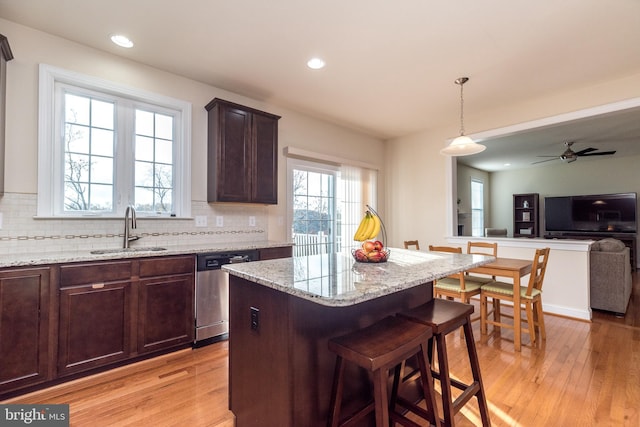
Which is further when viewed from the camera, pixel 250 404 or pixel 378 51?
pixel 378 51

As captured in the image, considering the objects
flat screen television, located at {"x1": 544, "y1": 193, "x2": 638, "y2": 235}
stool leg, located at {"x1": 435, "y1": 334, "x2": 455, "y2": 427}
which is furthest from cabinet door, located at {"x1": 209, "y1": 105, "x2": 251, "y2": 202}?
flat screen television, located at {"x1": 544, "y1": 193, "x2": 638, "y2": 235}

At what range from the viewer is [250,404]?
4.99 feet

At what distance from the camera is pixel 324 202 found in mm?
4445

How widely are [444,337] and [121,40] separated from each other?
3195 mm

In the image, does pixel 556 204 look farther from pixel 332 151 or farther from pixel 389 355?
pixel 389 355

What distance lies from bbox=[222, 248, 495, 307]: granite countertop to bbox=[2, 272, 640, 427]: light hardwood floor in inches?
36.9

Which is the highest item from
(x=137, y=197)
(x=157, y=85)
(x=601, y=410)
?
(x=157, y=85)

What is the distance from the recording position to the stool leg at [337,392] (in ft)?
4.37

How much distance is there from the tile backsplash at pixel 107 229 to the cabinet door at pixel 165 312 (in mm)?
567

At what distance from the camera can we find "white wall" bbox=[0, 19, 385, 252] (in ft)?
7.39

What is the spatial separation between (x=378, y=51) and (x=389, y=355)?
8.00ft

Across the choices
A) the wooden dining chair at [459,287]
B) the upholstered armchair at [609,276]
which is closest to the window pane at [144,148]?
the wooden dining chair at [459,287]

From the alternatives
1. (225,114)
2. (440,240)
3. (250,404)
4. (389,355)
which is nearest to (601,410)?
(389,355)

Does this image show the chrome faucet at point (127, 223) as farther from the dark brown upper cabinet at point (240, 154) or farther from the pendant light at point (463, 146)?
the pendant light at point (463, 146)
